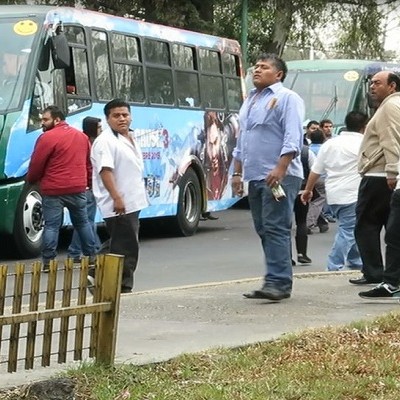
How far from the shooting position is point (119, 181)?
10.1 m

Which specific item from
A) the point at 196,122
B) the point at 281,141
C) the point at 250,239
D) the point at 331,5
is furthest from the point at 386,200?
the point at 331,5

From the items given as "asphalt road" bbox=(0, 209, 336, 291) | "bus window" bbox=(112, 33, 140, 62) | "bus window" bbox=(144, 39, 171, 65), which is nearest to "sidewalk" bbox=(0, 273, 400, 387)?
"asphalt road" bbox=(0, 209, 336, 291)

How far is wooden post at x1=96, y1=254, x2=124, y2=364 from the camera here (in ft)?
21.1

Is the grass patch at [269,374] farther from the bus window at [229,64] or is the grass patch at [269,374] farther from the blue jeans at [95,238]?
the bus window at [229,64]

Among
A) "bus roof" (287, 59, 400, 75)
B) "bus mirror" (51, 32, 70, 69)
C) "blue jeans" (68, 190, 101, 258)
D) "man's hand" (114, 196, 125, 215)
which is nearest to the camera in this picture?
"man's hand" (114, 196, 125, 215)

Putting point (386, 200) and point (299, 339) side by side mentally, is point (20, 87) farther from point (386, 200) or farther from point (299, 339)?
point (299, 339)

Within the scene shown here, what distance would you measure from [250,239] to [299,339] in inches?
424

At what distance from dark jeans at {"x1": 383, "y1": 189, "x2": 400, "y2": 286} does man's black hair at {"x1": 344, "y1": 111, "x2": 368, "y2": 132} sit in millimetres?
3386

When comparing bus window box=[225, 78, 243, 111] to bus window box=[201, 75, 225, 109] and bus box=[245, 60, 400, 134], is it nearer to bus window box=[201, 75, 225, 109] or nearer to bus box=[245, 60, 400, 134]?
bus window box=[201, 75, 225, 109]

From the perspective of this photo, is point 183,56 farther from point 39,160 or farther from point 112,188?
point 112,188

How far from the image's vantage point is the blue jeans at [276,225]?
9195 millimetres

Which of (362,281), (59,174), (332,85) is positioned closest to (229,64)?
(332,85)

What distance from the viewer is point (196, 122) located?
19.5 m

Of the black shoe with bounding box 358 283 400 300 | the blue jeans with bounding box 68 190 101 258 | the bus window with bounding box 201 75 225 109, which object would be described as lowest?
the blue jeans with bounding box 68 190 101 258
